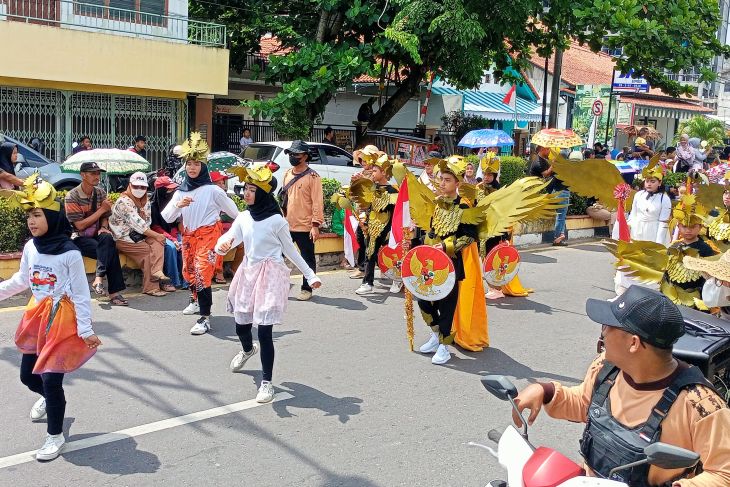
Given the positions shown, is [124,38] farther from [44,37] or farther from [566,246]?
[566,246]

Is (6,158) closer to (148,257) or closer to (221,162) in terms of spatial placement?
(148,257)

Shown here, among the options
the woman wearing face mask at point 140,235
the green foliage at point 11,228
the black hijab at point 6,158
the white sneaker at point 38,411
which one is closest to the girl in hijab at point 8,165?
the black hijab at point 6,158

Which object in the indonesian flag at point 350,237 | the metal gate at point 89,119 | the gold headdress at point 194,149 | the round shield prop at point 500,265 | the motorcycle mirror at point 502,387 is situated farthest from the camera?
the metal gate at point 89,119

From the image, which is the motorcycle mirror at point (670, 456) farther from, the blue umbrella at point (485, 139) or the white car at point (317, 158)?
the blue umbrella at point (485, 139)

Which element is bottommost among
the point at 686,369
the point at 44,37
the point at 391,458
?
the point at 391,458

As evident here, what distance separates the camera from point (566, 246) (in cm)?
1430

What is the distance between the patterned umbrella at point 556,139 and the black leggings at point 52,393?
9.62 m

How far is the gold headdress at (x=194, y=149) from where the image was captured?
749cm

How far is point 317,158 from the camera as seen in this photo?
16359mm

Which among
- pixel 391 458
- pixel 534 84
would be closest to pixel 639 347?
pixel 391 458

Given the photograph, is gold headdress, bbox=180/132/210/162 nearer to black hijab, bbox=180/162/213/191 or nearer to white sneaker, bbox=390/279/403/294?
black hijab, bbox=180/162/213/191

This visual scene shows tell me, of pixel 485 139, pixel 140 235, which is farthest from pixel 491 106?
pixel 140 235

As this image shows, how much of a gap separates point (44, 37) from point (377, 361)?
1240 cm

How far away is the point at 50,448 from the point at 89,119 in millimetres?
14101
